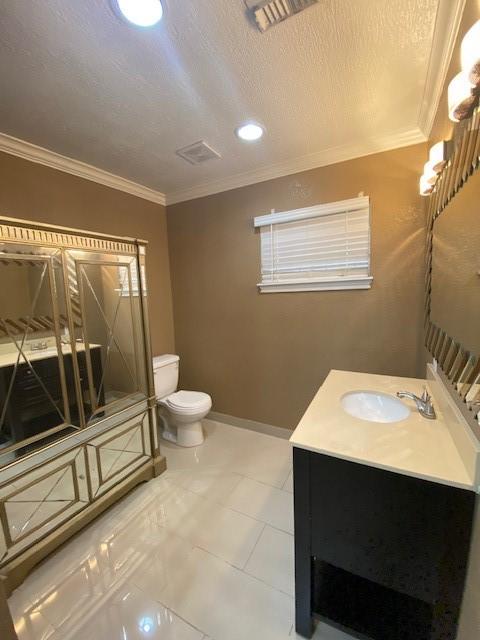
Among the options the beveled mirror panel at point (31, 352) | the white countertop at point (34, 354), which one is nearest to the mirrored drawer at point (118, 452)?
the beveled mirror panel at point (31, 352)

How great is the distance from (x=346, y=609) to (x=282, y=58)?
7.64 ft

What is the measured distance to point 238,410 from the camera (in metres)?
2.76

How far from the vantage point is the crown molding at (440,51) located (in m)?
1.01

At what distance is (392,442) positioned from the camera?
3.28 feet

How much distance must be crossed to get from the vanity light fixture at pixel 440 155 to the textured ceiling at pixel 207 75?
0.39 metres

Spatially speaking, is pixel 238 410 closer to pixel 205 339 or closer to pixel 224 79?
pixel 205 339

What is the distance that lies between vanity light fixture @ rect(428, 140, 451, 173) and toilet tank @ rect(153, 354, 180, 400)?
7.72 feet

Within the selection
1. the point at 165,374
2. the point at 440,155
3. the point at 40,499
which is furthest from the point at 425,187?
the point at 40,499

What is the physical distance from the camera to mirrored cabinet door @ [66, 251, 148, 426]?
164cm

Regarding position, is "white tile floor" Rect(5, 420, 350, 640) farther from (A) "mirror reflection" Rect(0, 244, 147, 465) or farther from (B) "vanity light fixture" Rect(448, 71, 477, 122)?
(B) "vanity light fixture" Rect(448, 71, 477, 122)

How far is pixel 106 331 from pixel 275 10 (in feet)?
5.98

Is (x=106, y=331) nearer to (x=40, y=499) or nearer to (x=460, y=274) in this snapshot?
(x=40, y=499)

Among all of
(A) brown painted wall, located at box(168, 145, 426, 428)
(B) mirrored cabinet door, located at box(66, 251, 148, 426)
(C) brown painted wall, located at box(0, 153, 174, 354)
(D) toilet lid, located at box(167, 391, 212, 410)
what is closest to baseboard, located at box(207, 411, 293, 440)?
(A) brown painted wall, located at box(168, 145, 426, 428)

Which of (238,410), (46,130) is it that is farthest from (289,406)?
(46,130)
